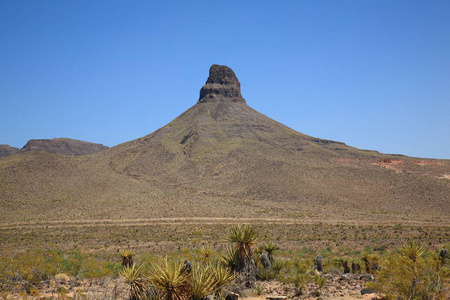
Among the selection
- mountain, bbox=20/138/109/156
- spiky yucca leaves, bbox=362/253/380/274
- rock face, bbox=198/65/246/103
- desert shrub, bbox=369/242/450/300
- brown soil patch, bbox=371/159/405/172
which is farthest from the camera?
mountain, bbox=20/138/109/156

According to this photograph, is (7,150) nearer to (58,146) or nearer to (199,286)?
(58,146)

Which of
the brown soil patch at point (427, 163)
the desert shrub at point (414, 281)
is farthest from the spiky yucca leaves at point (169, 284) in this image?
the brown soil patch at point (427, 163)

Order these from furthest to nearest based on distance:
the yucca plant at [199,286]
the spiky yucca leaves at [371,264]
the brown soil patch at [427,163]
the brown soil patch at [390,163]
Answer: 1. the brown soil patch at [427,163]
2. the brown soil patch at [390,163]
3. the spiky yucca leaves at [371,264]
4. the yucca plant at [199,286]

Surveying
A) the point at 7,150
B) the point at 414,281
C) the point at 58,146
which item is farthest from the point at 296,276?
the point at 7,150

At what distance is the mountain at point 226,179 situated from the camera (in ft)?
166

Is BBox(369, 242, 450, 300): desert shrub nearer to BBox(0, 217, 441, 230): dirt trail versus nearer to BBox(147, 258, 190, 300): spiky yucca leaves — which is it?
BBox(147, 258, 190, 300): spiky yucca leaves

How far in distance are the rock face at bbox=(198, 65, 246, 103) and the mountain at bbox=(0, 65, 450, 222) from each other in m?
14.8

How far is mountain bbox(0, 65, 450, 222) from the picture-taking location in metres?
50.7

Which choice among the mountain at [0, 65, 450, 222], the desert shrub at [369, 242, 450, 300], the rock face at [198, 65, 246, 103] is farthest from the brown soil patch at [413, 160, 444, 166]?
the desert shrub at [369, 242, 450, 300]

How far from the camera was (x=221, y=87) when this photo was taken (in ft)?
430

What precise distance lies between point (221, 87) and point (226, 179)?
62403 mm

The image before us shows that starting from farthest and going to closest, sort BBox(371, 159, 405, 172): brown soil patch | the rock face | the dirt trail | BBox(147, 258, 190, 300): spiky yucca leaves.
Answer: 1. the rock face
2. BBox(371, 159, 405, 172): brown soil patch
3. the dirt trail
4. BBox(147, 258, 190, 300): spiky yucca leaves

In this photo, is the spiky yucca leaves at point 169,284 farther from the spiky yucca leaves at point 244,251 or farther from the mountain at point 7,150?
the mountain at point 7,150

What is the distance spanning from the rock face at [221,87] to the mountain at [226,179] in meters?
14.8
